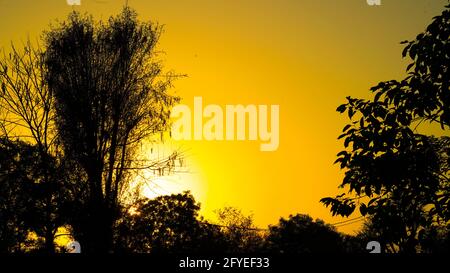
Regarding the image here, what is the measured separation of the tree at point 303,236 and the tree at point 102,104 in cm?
6328

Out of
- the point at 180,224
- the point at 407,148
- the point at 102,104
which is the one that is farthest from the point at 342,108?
the point at 180,224

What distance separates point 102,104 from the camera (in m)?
23.0

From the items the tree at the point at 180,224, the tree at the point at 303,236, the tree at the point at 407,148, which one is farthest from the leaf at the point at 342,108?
the tree at the point at 303,236

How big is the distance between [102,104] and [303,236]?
6969cm

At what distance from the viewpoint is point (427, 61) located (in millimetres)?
7949

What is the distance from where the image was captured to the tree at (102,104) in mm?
22766

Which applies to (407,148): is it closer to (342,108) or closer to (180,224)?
(342,108)

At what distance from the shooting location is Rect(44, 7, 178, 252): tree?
2277cm

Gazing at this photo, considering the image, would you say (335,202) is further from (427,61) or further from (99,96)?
(99,96)

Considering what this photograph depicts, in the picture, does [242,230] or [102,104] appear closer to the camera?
[102,104]

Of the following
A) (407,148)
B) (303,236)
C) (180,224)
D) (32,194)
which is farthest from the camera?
(303,236)

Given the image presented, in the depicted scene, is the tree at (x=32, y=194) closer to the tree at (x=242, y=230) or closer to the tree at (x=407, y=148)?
the tree at (x=407, y=148)

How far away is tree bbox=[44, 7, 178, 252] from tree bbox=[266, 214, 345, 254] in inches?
2491
